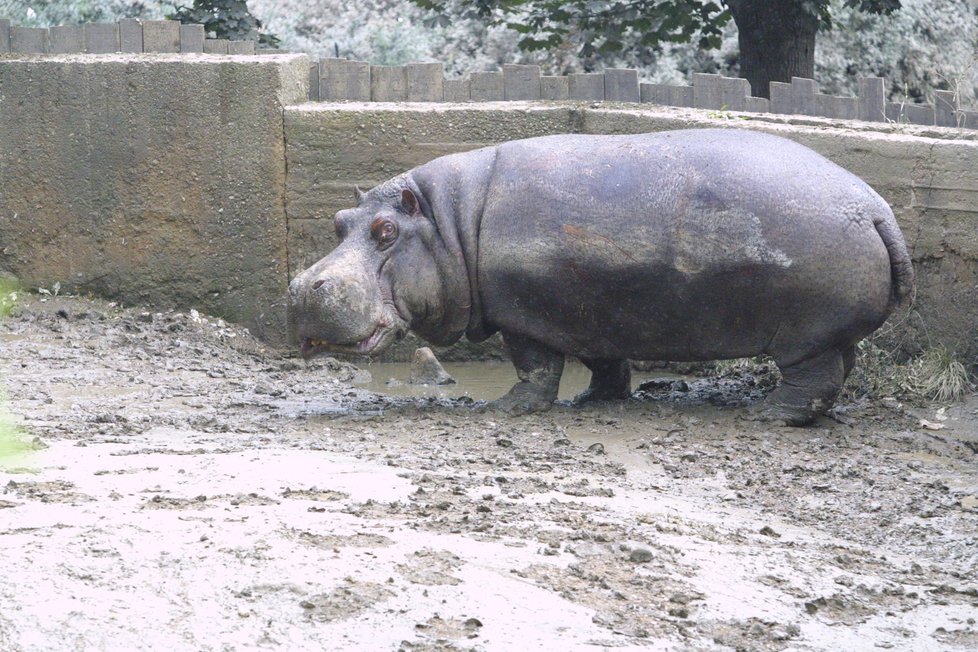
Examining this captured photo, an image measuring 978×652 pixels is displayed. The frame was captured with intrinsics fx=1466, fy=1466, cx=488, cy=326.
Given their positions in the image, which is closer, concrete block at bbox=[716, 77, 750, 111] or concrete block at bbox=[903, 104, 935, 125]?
concrete block at bbox=[903, 104, 935, 125]

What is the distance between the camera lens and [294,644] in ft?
11.1

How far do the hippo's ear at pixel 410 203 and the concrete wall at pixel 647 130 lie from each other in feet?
5.60

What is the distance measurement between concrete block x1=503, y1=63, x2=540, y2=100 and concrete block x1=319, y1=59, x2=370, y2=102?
855 millimetres

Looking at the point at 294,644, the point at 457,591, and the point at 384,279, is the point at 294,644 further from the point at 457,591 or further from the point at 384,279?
the point at 384,279

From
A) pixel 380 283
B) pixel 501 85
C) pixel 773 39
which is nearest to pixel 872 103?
pixel 501 85

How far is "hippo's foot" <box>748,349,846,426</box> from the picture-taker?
21.9ft

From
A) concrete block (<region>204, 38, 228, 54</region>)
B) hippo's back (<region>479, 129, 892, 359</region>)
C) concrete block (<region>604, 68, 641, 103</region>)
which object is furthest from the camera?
concrete block (<region>204, 38, 228, 54</region>)

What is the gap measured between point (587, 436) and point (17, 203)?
14.3ft

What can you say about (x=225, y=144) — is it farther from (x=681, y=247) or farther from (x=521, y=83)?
(x=681, y=247)

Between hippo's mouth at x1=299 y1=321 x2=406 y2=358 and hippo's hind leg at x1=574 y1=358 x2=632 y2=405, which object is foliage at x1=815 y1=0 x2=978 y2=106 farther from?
hippo's mouth at x1=299 y1=321 x2=406 y2=358

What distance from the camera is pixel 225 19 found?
11.3m

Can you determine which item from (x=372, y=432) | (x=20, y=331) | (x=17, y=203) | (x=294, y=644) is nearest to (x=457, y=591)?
(x=294, y=644)

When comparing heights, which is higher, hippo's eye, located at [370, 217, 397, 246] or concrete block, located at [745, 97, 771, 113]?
concrete block, located at [745, 97, 771, 113]

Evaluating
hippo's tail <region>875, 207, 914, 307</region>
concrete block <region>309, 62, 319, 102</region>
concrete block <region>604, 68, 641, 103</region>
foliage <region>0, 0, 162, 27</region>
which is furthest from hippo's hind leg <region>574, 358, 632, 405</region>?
foliage <region>0, 0, 162, 27</region>
